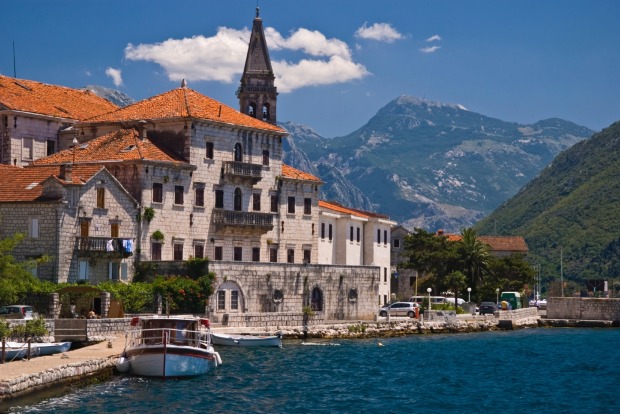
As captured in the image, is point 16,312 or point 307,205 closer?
point 16,312

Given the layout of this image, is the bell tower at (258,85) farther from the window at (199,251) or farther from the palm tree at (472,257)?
the window at (199,251)

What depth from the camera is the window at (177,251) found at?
240ft

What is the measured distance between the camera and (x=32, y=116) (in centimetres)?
7669

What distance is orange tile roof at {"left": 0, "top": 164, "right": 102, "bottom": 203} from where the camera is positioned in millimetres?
64875

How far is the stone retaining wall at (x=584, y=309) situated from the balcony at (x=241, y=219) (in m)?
31.6

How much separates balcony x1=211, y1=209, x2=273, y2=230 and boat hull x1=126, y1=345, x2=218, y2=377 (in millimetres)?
25897

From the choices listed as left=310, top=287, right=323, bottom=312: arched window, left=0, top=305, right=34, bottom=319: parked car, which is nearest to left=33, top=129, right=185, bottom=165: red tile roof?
left=310, top=287, right=323, bottom=312: arched window

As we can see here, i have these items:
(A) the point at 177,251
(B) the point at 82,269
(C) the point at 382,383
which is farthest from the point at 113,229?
(C) the point at 382,383

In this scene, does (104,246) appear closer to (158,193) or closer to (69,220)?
(69,220)

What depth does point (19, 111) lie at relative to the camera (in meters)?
75.2

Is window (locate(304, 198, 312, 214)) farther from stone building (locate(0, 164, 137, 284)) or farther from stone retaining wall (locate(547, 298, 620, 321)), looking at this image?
stone retaining wall (locate(547, 298, 620, 321))

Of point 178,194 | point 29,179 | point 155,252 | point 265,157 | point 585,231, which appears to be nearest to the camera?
point 29,179

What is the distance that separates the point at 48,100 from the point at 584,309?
160 ft

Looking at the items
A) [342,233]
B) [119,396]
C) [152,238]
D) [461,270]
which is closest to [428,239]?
[461,270]
